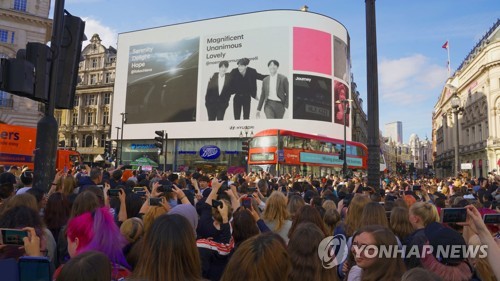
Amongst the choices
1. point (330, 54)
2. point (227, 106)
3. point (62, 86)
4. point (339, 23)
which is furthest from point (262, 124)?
point (62, 86)

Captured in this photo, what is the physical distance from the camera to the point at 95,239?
10.3 ft

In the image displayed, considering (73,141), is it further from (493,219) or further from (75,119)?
(493,219)

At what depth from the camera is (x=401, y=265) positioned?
9.27 feet

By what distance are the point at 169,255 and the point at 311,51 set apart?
57.1 m

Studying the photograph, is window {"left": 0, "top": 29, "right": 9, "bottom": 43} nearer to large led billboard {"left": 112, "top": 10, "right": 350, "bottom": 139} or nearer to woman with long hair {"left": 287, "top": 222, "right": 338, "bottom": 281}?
large led billboard {"left": 112, "top": 10, "right": 350, "bottom": 139}

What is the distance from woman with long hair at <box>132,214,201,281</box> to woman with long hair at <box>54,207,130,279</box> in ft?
2.53

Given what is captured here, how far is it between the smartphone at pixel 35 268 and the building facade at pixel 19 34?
129 feet

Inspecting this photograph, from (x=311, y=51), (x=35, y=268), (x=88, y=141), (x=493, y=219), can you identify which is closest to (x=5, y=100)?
(x=311, y=51)

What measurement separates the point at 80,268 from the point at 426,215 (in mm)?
3964

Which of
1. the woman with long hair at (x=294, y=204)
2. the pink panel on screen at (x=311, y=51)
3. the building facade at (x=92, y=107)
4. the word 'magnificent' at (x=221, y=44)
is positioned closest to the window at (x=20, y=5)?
the word 'magnificent' at (x=221, y=44)

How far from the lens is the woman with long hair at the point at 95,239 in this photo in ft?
10.2

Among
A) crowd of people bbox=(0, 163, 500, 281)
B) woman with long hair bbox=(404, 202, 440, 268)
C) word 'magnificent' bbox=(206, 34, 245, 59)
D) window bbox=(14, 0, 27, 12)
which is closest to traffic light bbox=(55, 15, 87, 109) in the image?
crowd of people bbox=(0, 163, 500, 281)

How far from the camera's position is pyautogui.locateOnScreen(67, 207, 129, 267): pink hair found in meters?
3.12

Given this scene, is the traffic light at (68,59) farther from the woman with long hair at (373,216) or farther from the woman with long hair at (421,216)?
the woman with long hair at (421,216)
